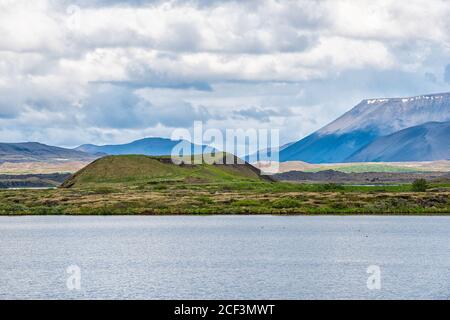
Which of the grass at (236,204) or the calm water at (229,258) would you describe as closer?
the calm water at (229,258)

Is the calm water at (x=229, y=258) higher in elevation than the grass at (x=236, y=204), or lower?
lower

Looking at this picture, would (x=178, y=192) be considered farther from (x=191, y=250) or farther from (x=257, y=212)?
(x=191, y=250)

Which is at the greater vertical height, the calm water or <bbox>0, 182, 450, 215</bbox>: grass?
<bbox>0, 182, 450, 215</bbox>: grass

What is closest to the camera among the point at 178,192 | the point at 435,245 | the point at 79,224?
the point at 435,245

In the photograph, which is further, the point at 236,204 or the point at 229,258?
the point at 236,204

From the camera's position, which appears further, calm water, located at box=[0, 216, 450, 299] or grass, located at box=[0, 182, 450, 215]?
grass, located at box=[0, 182, 450, 215]

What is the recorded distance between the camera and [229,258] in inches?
3280

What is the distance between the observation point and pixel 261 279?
225 ft

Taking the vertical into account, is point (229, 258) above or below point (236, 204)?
below

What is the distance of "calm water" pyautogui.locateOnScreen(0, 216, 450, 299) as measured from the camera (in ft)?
208

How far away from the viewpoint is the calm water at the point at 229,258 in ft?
208

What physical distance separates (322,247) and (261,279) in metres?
25.7
